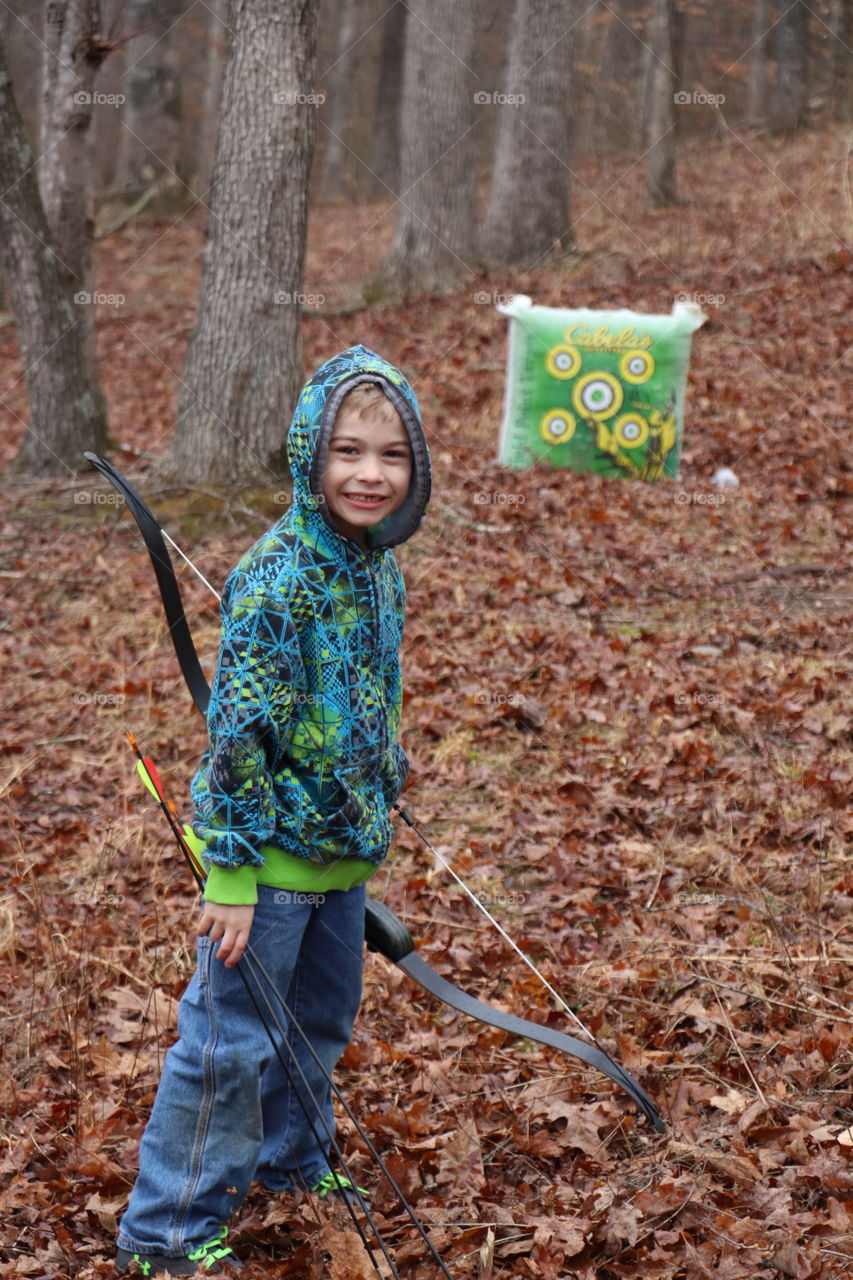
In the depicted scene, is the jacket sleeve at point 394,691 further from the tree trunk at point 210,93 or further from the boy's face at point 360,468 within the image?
the tree trunk at point 210,93

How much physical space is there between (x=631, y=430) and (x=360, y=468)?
6390mm

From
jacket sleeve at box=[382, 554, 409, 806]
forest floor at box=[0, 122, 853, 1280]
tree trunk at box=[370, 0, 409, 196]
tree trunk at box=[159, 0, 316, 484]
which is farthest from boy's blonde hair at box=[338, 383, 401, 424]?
tree trunk at box=[370, 0, 409, 196]

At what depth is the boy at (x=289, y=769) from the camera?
232 cm

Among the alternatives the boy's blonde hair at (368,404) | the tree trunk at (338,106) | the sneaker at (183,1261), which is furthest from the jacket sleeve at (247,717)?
the tree trunk at (338,106)

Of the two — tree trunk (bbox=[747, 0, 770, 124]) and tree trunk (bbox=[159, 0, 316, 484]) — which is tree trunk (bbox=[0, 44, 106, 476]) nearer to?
tree trunk (bbox=[159, 0, 316, 484])

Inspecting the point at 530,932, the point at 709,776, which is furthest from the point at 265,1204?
the point at 709,776

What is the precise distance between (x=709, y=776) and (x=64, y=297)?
5946 millimetres

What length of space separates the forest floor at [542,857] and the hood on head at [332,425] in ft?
5.23

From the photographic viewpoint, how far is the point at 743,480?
27.2 ft

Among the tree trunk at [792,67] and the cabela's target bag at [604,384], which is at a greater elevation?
Answer: the tree trunk at [792,67]

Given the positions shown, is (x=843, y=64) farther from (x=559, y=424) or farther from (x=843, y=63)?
(x=559, y=424)

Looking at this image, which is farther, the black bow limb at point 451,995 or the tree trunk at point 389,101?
the tree trunk at point 389,101

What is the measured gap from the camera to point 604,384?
8523 millimetres

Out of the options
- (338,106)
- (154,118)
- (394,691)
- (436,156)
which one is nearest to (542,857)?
(394,691)
